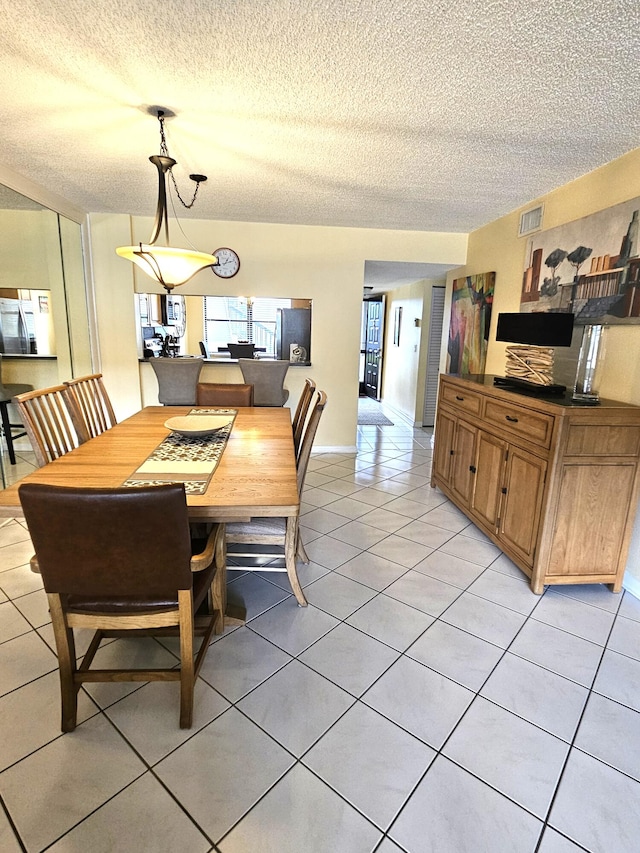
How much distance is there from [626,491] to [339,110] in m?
2.42

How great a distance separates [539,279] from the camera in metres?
3.26

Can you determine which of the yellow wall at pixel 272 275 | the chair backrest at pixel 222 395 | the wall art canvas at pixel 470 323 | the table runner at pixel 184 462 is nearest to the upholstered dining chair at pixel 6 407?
the yellow wall at pixel 272 275

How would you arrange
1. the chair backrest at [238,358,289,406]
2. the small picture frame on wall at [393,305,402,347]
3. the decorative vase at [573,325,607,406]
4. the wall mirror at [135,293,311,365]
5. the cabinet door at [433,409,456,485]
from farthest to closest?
the small picture frame on wall at [393,305,402,347]
the wall mirror at [135,293,311,365]
the chair backrest at [238,358,289,406]
the cabinet door at [433,409,456,485]
the decorative vase at [573,325,607,406]

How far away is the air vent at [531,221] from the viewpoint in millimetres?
3300

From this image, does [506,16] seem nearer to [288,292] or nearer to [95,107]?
[95,107]

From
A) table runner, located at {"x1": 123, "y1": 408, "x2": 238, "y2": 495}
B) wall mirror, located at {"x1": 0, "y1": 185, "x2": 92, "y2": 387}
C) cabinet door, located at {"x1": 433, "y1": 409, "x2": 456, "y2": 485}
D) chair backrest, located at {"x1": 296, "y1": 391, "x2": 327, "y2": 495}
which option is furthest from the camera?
wall mirror, located at {"x1": 0, "y1": 185, "x2": 92, "y2": 387}

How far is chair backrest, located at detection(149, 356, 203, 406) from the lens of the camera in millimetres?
3949

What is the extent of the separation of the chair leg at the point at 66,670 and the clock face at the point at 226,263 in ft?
12.4

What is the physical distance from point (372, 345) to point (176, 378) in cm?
543

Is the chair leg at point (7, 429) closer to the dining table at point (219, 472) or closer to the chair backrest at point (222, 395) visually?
the chair backrest at point (222, 395)

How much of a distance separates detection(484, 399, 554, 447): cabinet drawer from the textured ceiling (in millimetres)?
1449

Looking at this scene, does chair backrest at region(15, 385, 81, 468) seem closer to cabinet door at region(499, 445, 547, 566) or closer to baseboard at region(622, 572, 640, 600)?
cabinet door at region(499, 445, 547, 566)

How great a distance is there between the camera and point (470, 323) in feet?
14.4

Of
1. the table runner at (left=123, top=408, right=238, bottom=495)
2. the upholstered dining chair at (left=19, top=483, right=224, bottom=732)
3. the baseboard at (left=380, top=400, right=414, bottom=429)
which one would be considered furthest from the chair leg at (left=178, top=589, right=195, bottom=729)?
the baseboard at (left=380, top=400, right=414, bottom=429)
